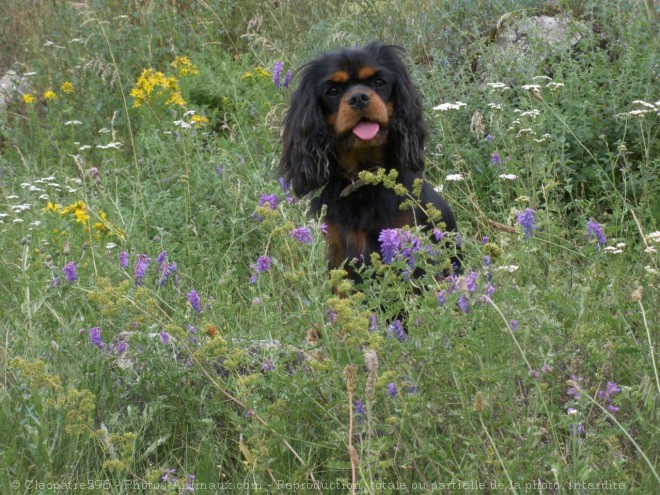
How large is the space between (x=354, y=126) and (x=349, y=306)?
193 cm

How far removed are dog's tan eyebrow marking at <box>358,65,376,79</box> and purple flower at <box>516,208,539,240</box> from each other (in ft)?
5.67

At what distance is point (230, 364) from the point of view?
1.99 metres

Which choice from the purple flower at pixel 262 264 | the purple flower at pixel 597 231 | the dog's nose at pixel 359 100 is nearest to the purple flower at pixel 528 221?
the purple flower at pixel 597 231

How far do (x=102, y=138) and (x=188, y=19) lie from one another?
5.62ft

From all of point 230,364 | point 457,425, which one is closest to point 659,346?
point 457,425

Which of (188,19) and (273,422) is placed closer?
(273,422)

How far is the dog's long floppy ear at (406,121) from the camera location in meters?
4.11

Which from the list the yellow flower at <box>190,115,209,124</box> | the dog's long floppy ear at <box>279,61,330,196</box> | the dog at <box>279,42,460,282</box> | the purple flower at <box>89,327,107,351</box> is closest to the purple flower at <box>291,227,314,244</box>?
the purple flower at <box>89,327,107,351</box>

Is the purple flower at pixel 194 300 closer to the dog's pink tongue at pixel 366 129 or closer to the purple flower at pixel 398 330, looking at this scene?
the purple flower at pixel 398 330

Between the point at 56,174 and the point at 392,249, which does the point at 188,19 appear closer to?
the point at 56,174

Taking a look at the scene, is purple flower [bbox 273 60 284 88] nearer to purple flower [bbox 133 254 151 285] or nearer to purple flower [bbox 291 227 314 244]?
purple flower [bbox 133 254 151 285]

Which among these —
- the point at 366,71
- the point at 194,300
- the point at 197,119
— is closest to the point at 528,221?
the point at 194,300

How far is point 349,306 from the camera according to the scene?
6.92 ft

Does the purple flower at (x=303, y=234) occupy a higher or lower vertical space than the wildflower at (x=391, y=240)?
lower
